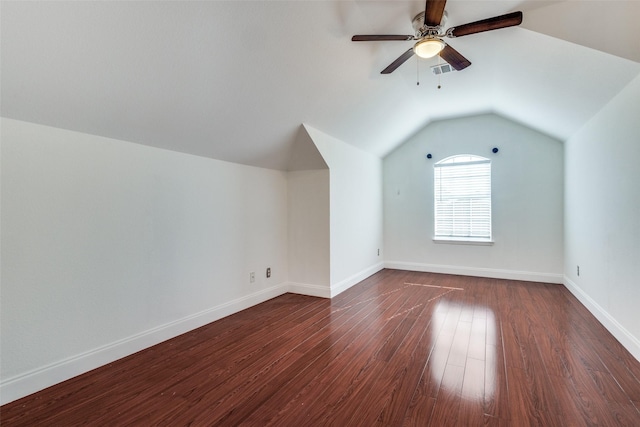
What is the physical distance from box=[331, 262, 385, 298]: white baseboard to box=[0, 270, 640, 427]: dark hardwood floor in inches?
26.5

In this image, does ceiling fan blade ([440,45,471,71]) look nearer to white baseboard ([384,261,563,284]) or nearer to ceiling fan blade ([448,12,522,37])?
ceiling fan blade ([448,12,522,37])

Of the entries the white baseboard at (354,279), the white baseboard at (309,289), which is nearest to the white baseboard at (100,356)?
the white baseboard at (309,289)

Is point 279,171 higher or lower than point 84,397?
higher

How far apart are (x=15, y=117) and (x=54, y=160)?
12.1 inches

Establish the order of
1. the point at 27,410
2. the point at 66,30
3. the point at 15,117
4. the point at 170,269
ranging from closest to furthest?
the point at 66,30
the point at 27,410
the point at 15,117
the point at 170,269

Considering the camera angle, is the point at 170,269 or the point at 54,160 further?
the point at 170,269

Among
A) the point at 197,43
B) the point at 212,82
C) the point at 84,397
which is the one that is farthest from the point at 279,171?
the point at 84,397

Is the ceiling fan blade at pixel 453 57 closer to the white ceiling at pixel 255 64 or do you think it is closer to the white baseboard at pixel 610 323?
the white ceiling at pixel 255 64

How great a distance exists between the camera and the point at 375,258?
5.33m

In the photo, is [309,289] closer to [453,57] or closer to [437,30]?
[453,57]

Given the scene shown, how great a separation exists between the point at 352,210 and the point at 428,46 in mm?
2576

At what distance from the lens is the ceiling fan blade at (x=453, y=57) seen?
2302 mm

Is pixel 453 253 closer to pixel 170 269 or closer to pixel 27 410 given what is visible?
pixel 170 269

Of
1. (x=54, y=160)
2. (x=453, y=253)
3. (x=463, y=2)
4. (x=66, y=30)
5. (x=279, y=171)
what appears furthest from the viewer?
(x=453, y=253)
